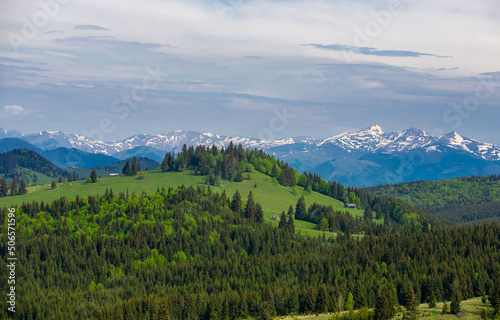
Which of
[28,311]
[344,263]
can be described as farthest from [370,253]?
[28,311]

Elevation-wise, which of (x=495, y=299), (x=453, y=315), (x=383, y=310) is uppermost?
(x=495, y=299)

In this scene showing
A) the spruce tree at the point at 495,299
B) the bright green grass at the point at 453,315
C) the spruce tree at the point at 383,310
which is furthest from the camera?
the spruce tree at the point at 383,310

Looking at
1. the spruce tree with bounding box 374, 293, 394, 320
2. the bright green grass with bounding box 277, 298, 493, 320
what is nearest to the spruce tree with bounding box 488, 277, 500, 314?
the bright green grass with bounding box 277, 298, 493, 320

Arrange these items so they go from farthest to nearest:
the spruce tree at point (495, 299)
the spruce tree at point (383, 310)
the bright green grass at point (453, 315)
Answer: the spruce tree at point (383, 310)
the bright green grass at point (453, 315)
the spruce tree at point (495, 299)


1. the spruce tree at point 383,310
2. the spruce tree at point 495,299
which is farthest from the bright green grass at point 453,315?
the spruce tree at point 383,310

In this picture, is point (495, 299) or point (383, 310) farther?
point (383, 310)

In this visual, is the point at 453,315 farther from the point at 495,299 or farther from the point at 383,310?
the point at 383,310

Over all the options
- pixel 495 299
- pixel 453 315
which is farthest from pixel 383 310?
pixel 495 299

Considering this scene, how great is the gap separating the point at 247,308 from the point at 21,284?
9717 cm

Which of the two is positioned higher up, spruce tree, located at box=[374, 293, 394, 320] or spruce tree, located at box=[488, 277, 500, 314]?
spruce tree, located at box=[488, 277, 500, 314]

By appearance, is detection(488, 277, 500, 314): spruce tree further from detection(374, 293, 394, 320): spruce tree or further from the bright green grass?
detection(374, 293, 394, 320): spruce tree

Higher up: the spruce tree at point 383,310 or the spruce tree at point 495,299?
the spruce tree at point 495,299

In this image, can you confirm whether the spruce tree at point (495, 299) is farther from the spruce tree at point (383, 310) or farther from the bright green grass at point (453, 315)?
the spruce tree at point (383, 310)

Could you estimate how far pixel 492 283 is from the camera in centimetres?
14788
